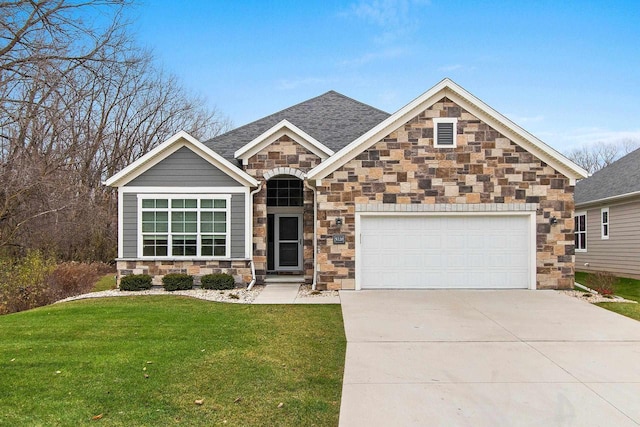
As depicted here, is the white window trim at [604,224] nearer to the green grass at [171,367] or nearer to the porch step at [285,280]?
the porch step at [285,280]

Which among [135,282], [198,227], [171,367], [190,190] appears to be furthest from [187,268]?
[171,367]

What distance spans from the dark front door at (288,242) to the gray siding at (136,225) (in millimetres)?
2478

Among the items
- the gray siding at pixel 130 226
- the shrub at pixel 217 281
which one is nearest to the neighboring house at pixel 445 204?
the shrub at pixel 217 281

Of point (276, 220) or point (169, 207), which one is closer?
point (169, 207)

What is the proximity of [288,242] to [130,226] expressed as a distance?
509cm

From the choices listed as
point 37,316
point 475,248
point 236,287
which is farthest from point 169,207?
point 475,248

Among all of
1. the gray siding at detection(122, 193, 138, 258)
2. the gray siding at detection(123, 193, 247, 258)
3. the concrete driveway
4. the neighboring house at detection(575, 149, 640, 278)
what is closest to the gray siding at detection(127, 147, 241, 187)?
the gray siding at detection(123, 193, 247, 258)

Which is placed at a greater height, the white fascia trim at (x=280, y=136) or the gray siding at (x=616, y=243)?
the white fascia trim at (x=280, y=136)

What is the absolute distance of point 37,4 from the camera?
292 inches

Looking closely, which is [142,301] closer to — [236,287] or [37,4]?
[236,287]

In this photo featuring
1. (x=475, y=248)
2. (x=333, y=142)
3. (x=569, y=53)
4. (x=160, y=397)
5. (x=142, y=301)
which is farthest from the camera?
(x=569, y=53)

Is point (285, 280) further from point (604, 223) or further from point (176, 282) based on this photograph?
point (604, 223)

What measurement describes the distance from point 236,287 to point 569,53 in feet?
47.4

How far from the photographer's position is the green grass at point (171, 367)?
4.47 metres
